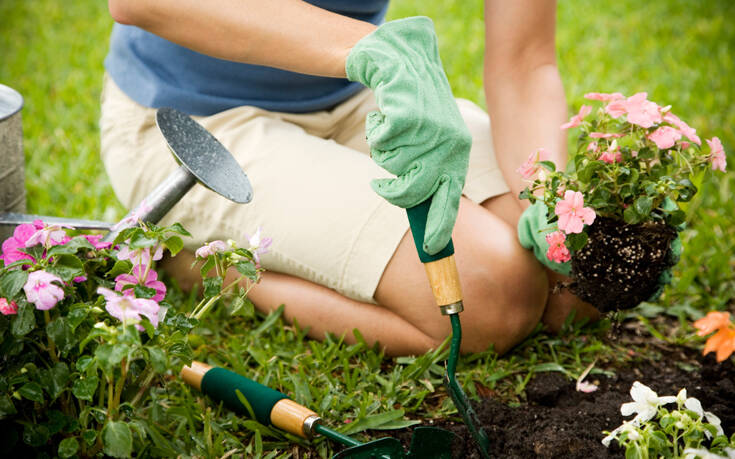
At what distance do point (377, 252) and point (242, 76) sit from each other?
1.84ft

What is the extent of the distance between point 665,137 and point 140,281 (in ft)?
3.01

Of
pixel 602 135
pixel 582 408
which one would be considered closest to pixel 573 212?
pixel 602 135

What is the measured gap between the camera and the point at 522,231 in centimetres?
152

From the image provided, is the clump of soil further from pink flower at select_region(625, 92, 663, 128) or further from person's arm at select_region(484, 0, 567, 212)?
person's arm at select_region(484, 0, 567, 212)

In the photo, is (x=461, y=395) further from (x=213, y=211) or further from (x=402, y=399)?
(x=213, y=211)

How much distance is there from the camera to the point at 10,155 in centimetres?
137

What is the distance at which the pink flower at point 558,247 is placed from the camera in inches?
50.3

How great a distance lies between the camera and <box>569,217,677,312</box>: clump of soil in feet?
4.25

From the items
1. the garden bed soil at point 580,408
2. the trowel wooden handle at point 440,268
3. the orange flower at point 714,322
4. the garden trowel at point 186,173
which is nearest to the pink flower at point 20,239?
the garden trowel at point 186,173

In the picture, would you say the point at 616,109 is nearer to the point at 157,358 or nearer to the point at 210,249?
the point at 210,249

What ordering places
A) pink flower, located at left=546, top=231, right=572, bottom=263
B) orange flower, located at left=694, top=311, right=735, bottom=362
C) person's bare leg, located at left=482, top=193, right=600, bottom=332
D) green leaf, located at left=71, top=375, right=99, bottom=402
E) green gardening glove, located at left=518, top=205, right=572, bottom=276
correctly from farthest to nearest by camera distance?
person's bare leg, located at left=482, top=193, right=600, bottom=332
green gardening glove, located at left=518, top=205, right=572, bottom=276
pink flower, located at left=546, top=231, right=572, bottom=263
green leaf, located at left=71, top=375, right=99, bottom=402
orange flower, located at left=694, top=311, right=735, bottom=362

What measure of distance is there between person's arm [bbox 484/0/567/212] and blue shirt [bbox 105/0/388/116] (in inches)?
13.0

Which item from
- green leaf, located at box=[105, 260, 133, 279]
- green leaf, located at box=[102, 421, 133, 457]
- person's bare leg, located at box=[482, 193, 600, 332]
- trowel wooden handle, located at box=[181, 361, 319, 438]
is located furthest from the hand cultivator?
person's bare leg, located at box=[482, 193, 600, 332]

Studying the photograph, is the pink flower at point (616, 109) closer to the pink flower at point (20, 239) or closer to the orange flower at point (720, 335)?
the orange flower at point (720, 335)
